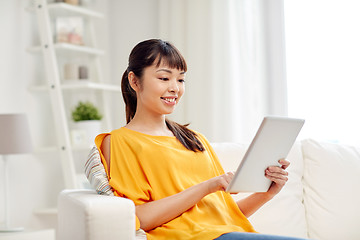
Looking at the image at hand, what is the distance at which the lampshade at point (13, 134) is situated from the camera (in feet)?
9.59

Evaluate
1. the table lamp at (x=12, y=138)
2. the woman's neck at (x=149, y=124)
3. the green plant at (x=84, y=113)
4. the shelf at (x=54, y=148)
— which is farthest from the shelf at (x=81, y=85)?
the woman's neck at (x=149, y=124)

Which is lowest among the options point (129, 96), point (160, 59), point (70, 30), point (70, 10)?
point (129, 96)

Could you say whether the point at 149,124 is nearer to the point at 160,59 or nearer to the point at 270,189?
the point at 160,59

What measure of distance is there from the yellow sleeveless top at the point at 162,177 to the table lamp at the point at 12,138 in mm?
1377

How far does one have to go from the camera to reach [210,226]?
155 centimetres

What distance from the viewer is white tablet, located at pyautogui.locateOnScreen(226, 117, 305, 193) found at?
1.43 meters

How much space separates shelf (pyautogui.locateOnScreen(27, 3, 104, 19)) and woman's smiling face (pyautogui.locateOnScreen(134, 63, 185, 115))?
191 centimetres

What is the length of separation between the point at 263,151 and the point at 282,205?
0.77 meters

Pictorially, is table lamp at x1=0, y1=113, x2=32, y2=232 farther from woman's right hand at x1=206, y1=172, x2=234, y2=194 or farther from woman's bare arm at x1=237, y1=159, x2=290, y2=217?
woman's right hand at x1=206, y1=172, x2=234, y2=194

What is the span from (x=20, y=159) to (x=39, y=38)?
2.74 ft

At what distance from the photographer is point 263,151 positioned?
4.87 feet

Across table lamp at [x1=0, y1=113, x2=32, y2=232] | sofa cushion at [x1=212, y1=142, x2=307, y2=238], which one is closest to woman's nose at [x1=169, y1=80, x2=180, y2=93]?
sofa cushion at [x1=212, y1=142, x2=307, y2=238]

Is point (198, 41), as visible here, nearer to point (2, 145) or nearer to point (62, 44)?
point (62, 44)

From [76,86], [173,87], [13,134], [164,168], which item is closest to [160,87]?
[173,87]
